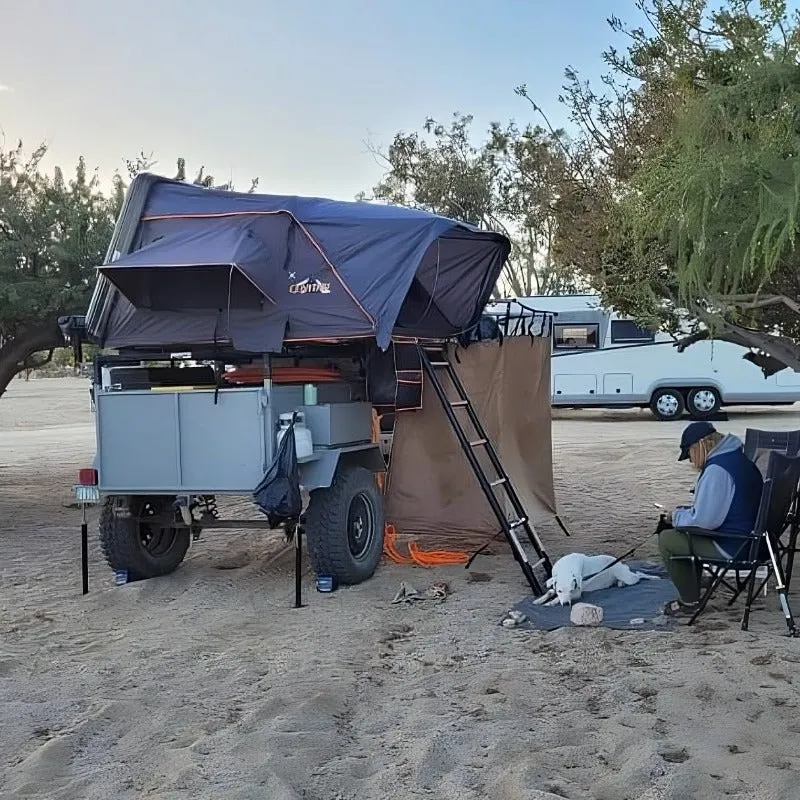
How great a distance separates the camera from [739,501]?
5.63 metres

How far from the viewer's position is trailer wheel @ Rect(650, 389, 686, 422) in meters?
21.9

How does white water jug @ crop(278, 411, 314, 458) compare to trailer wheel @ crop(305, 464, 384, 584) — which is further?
trailer wheel @ crop(305, 464, 384, 584)

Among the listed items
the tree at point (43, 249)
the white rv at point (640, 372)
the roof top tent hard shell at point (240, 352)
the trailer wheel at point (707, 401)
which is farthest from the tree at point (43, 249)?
the trailer wheel at point (707, 401)

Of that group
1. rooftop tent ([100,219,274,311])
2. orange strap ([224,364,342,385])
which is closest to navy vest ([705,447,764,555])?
orange strap ([224,364,342,385])

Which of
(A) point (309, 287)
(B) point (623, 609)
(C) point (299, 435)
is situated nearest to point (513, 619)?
(B) point (623, 609)

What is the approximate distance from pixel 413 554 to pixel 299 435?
6.00ft

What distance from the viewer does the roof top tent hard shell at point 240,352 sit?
661cm

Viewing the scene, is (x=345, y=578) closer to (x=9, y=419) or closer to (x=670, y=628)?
(x=670, y=628)

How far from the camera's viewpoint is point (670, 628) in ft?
18.5

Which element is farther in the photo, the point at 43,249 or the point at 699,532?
the point at 43,249

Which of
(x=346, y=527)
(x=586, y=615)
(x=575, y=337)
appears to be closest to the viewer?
(x=586, y=615)

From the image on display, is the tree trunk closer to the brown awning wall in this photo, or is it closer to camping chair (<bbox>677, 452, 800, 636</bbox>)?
the brown awning wall

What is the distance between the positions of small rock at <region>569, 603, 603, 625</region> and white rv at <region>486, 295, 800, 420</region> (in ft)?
52.5

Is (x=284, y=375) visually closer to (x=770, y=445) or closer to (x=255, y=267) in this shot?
(x=255, y=267)
